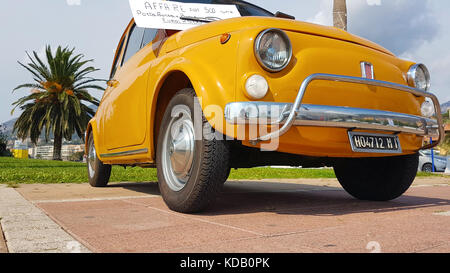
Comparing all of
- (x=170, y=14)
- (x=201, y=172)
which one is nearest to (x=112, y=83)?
(x=170, y=14)

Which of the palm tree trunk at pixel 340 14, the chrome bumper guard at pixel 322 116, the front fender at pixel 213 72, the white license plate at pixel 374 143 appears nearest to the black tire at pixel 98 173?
the front fender at pixel 213 72

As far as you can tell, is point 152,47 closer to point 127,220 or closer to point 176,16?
point 176,16

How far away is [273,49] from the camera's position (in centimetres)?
256

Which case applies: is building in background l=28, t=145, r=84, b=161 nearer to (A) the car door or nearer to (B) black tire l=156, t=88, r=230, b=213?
(A) the car door

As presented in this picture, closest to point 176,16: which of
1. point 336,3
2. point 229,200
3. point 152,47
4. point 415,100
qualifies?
point 152,47

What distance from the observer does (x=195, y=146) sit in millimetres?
2656

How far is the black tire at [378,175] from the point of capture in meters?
3.44

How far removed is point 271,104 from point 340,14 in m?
7.51

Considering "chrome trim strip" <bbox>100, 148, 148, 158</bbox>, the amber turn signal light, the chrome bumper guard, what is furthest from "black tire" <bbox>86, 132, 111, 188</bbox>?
the chrome bumper guard

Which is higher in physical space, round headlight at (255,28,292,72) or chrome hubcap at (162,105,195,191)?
round headlight at (255,28,292,72)

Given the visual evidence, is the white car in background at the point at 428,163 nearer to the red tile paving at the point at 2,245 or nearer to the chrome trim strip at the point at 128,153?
the chrome trim strip at the point at 128,153

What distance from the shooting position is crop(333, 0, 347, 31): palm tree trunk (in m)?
9.06

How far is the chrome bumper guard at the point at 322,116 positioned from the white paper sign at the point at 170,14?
1360mm

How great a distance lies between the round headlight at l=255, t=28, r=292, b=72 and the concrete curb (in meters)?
1.45
